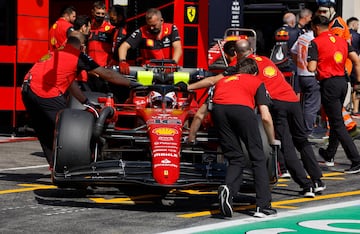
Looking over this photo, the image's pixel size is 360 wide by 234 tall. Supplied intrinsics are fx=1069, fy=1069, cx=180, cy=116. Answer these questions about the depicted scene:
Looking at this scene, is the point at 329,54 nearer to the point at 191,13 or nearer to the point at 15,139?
the point at 15,139

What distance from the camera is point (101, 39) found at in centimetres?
1583

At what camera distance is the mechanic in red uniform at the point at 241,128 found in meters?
10.3

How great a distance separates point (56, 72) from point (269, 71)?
237 centimetres

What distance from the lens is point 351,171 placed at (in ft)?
45.1

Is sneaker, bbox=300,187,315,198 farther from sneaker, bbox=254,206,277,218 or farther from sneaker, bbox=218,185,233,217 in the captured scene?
sneaker, bbox=218,185,233,217

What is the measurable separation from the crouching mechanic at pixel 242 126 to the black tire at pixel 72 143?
1.37 m

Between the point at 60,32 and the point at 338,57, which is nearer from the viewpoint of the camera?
the point at 338,57

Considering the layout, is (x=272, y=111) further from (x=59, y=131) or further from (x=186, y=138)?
(x=59, y=131)

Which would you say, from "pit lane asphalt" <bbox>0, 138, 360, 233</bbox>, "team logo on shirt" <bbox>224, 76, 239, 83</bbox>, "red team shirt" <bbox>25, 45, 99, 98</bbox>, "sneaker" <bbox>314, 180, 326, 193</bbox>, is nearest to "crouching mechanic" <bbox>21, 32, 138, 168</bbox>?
"red team shirt" <bbox>25, 45, 99, 98</bbox>

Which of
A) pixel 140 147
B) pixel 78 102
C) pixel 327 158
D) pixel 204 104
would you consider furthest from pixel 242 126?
pixel 327 158

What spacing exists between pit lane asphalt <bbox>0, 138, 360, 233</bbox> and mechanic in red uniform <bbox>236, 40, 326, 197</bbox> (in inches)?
8.7

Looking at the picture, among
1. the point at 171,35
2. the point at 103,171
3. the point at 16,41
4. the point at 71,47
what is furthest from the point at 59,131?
the point at 16,41

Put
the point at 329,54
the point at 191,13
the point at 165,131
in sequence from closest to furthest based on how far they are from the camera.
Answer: the point at 165,131
the point at 329,54
the point at 191,13

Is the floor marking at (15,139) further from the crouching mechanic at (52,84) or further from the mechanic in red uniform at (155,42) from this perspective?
the crouching mechanic at (52,84)
